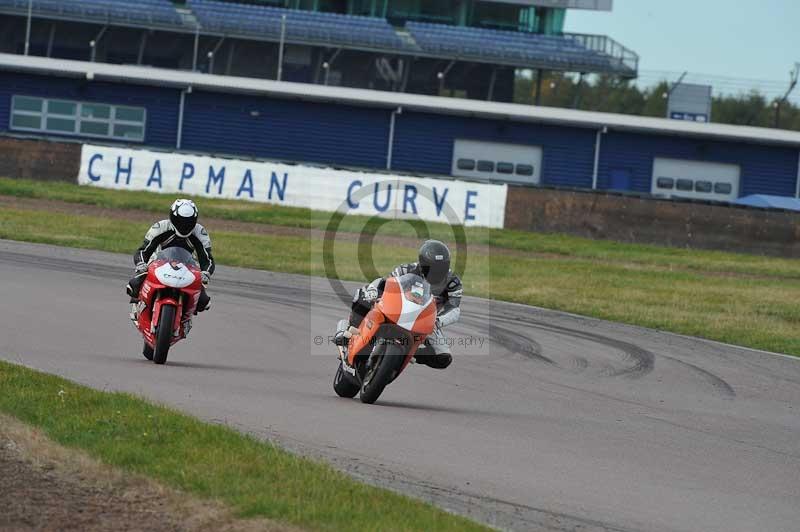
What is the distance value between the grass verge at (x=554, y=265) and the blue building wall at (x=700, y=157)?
16.0 metres

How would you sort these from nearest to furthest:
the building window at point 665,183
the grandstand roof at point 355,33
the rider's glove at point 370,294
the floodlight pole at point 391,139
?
the rider's glove at point 370,294
the floodlight pole at point 391,139
the building window at point 665,183
the grandstand roof at point 355,33

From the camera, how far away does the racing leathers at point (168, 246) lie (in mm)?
12273

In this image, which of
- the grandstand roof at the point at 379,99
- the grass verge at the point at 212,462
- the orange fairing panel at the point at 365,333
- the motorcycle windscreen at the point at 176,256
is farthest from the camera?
the grandstand roof at the point at 379,99

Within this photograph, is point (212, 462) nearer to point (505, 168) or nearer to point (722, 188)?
point (505, 168)

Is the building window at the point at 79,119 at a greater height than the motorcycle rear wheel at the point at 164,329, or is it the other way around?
the building window at the point at 79,119

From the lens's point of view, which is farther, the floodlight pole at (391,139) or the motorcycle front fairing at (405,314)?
the floodlight pole at (391,139)

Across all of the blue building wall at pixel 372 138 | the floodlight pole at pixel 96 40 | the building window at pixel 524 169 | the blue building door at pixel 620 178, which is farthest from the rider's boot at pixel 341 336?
the floodlight pole at pixel 96 40

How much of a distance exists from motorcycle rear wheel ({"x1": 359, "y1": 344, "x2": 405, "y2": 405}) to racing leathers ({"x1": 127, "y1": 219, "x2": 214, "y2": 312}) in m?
2.33

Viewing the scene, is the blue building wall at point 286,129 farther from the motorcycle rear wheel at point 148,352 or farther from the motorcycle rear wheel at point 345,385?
the motorcycle rear wheel at point 345,385

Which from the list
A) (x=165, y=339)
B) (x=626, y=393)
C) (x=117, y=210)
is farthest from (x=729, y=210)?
(x=165, y=339)

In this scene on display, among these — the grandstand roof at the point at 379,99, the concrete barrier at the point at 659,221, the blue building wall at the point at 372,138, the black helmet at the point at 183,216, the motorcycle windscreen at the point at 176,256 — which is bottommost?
the motorcycle windscreen at the point at 176,256

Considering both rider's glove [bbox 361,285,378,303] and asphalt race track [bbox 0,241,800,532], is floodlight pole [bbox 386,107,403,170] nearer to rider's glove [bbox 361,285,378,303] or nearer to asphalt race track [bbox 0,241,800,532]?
asphalt race track [bbox 0,241,800,532]

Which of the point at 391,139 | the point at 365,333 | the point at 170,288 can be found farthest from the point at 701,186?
the point at 365,333

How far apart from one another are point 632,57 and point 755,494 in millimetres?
54308
